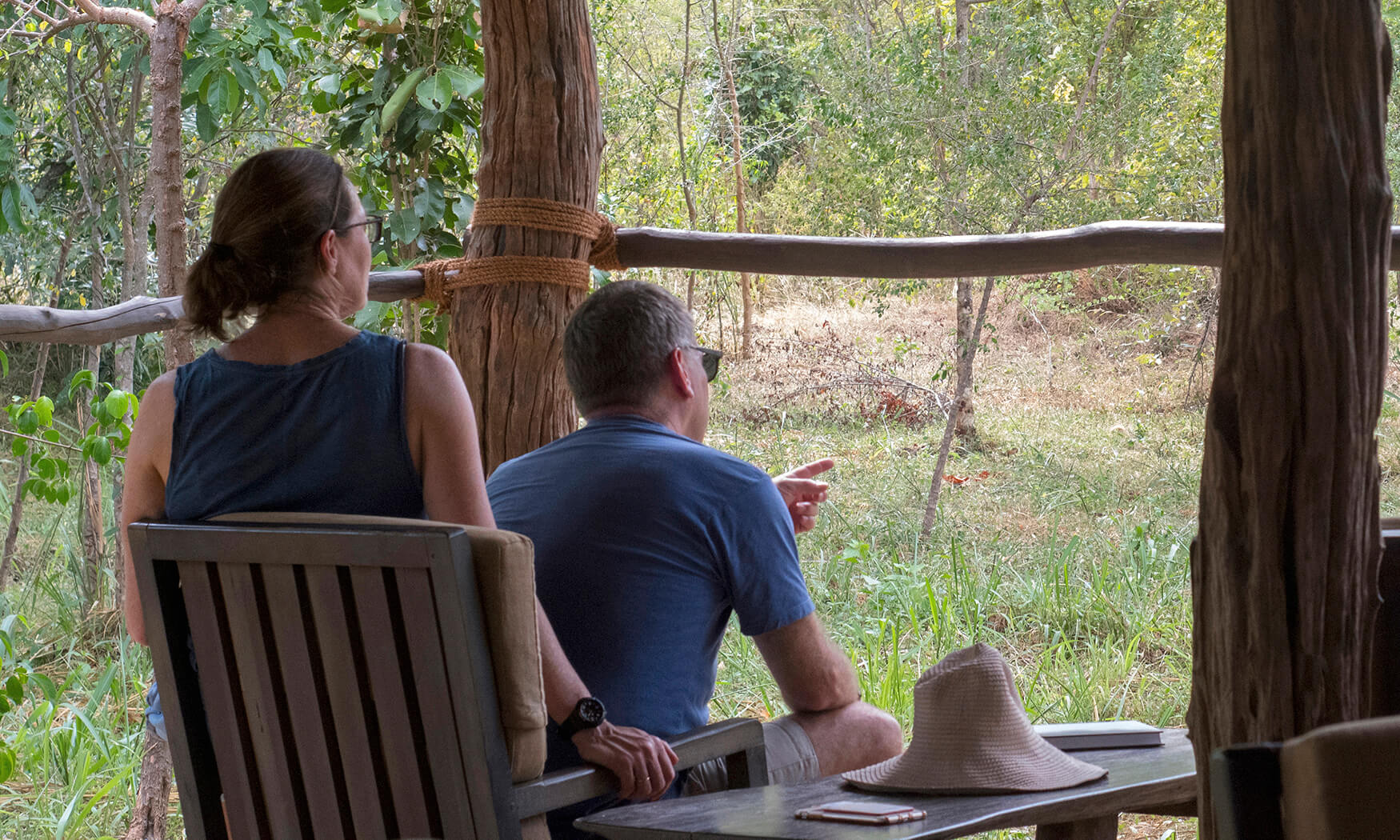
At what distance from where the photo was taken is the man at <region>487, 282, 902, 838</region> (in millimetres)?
1527

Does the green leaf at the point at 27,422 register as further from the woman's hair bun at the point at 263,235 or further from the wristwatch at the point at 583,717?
the wristwatch at the point at 583,717

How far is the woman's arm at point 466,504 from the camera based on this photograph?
1386 millimetres

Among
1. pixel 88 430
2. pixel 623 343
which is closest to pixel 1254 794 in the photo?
pixel 623 343

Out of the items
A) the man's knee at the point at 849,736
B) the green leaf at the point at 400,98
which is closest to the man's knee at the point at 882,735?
the man's knee at the point at 849,736

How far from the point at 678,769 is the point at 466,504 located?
0.38 metres

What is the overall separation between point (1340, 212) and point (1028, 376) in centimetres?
906

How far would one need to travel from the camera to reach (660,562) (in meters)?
1.53

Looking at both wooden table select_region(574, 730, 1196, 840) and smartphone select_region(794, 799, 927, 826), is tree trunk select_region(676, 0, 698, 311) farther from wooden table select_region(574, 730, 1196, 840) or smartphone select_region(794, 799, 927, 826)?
smartphone select_region(794, 799, 927, 826)

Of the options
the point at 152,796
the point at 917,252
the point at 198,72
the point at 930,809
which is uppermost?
the point at 198,72

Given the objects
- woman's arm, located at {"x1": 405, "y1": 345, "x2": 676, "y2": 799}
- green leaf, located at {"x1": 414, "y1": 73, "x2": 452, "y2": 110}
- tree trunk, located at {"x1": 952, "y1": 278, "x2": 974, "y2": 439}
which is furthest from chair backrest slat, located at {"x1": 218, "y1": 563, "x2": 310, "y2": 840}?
tree trunk, located at {"x1": 952, "y1": 278, "x2": 974, "y2": 439}

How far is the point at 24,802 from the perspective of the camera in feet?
9.28

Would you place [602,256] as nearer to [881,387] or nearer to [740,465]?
[740,465]

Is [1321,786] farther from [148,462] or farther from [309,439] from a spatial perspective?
[148,462]

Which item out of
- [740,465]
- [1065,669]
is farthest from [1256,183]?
[1065,669]
